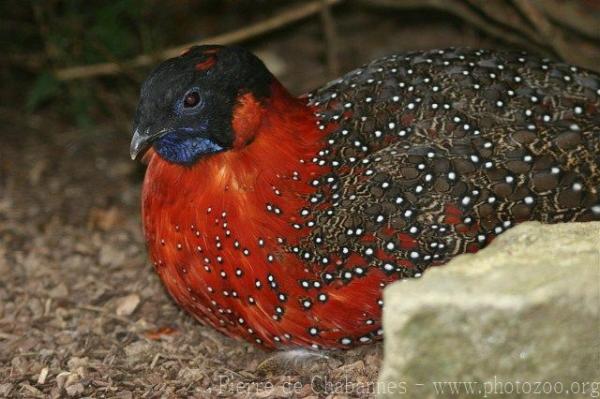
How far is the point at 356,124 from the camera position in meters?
3.91

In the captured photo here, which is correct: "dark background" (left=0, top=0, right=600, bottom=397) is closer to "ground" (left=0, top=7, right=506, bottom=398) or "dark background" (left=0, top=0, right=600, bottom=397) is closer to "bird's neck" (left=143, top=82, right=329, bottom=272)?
"ground" (left=0, top=7, right=506, bottom=398)

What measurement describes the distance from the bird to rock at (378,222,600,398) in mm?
772

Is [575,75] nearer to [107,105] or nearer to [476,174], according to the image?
[476,174]

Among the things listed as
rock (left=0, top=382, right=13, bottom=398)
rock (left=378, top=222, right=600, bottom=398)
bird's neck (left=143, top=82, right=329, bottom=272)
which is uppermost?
bird's neck (left=143, top=82, right=329, bottom=272)

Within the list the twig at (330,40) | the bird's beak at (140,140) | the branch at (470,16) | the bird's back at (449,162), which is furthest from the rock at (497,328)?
the twig at (330,40)

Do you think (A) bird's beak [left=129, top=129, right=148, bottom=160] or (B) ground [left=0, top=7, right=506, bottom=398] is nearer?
(A) bird's beak [left=129, top=129, right=148, bottom=160]

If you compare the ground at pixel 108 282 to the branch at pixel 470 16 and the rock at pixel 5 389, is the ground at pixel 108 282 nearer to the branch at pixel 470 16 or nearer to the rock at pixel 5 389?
the rock at pixel 5 389

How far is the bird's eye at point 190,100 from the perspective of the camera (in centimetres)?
360

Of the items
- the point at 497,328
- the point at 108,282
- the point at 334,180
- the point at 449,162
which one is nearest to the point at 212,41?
the point at 108,282

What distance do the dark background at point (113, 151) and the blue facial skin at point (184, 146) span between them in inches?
34.5

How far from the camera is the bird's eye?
3602mm

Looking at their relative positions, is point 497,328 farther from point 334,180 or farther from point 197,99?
point 197,99

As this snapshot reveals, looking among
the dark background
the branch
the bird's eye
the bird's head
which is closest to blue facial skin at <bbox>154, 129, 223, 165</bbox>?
the bird's head

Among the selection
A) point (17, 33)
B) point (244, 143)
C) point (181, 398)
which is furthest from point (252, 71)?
point (17, 33)
